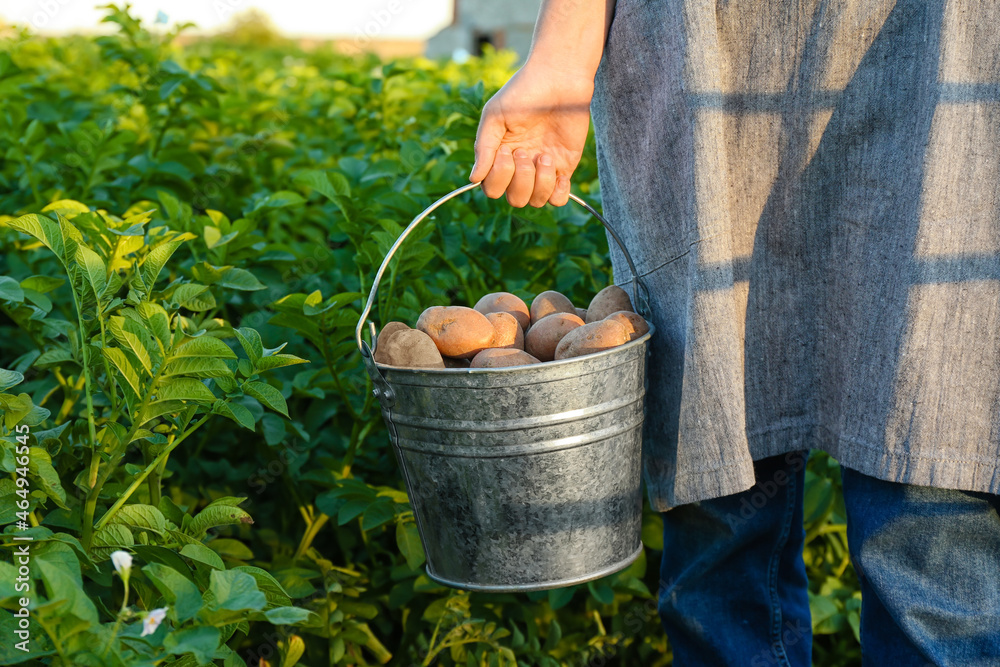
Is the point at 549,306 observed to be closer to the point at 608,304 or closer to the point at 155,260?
the point at 608,304

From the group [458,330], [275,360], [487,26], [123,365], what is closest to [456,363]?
[458,330]

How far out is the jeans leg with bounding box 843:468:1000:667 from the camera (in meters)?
1.32

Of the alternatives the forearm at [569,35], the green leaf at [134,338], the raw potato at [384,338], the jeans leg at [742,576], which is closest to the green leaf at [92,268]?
the green leaf at [134,338]

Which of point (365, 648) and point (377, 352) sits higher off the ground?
point (377, 352)

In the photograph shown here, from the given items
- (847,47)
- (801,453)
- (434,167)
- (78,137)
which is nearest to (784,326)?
(801,453)

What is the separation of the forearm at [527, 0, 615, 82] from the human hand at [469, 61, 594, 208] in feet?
0.05

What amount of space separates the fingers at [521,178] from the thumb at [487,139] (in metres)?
0.05

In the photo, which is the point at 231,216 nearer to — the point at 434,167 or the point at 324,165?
the point at 324,165

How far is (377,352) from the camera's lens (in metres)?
1.52

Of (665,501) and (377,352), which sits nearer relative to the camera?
(377,352)

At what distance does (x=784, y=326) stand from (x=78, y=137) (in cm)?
196

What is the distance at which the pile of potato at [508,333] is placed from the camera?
1.48 meters

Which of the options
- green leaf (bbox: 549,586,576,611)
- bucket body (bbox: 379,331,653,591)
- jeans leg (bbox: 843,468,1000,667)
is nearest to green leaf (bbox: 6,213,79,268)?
bucket body (bbox: 379,331,653,591)

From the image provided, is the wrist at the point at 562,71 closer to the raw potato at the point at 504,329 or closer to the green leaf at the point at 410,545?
the raw potato at the point at 504,329
